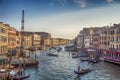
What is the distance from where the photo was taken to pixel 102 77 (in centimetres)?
2300

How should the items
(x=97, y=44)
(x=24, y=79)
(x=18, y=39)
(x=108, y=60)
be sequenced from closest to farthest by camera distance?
(x=24, y=79), (x=108, y=60), (x=97, y=44), (x=18, y=39)

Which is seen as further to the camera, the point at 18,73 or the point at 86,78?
the point at 86,78

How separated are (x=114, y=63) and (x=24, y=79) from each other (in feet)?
58.2

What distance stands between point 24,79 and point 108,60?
19.6 meters

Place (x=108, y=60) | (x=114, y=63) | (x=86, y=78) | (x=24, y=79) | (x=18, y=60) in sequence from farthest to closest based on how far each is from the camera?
1. (x=108, y=60)
2. (x=114, y=63)
3. (x=18, y=60)
4. (x=86, y=78)
5. (x=24, y=79)

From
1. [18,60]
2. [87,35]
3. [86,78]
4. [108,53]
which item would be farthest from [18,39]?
[86,78]

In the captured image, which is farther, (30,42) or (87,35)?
(30,42)

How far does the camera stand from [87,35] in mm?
67812

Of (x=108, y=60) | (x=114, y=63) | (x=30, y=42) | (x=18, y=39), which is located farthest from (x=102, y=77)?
(x=30, y=42)

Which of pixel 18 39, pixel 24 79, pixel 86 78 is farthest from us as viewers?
pixel 18 39

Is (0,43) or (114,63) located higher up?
(0,43)

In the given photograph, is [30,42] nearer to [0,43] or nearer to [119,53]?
[0,43]

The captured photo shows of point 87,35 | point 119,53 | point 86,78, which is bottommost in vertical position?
point 86,78

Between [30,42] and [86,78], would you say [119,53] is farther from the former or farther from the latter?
[30,42]
